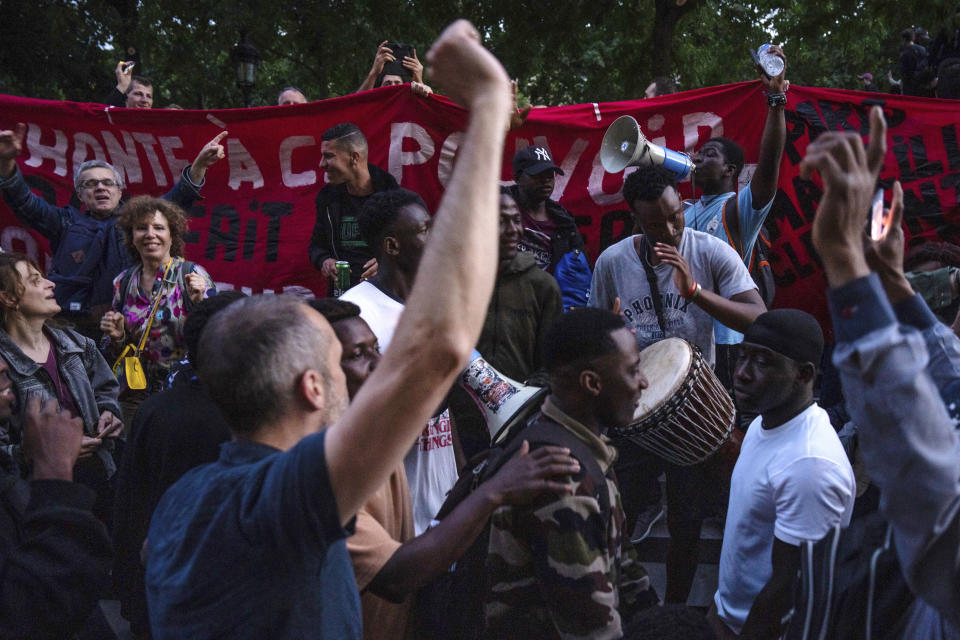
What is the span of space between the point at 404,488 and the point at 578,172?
4220 millimetres

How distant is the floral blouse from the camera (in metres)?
4.94

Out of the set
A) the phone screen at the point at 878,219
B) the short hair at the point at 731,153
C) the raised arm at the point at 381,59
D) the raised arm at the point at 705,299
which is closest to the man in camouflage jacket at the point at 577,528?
the phone screen at the point at 878,219

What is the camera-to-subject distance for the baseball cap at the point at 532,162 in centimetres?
545

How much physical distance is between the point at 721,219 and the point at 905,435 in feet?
13.0

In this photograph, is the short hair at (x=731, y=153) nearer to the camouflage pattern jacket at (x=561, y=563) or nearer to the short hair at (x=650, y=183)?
the short hair at (x=650, y=183)

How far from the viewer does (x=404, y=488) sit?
2678 mm

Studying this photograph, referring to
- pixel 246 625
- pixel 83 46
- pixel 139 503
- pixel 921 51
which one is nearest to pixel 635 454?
pixel 139 503

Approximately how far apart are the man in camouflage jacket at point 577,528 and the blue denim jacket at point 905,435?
95 centimetres

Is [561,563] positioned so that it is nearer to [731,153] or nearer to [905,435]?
[905,435]

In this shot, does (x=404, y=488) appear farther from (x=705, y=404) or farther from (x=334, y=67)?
(x=334, y=67)

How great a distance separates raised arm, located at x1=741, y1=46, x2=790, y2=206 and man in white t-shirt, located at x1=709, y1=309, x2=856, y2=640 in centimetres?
178

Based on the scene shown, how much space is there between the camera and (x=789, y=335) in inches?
128

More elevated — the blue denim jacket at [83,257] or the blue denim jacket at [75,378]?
the blue denim jacket at [83,257]

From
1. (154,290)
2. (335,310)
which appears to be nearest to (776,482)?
(335,310)
